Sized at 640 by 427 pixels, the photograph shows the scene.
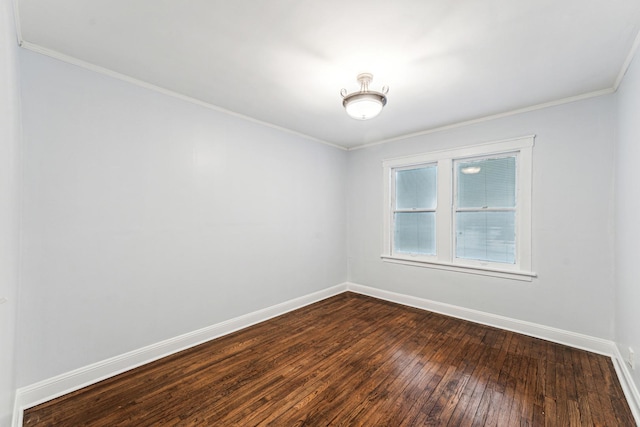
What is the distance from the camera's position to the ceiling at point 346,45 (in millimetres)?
1721

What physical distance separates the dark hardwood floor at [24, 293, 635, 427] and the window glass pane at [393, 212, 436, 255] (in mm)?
1318

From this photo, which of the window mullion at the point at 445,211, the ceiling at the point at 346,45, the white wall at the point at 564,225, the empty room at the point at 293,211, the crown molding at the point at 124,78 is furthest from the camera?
the window mullion at the point at 445,211

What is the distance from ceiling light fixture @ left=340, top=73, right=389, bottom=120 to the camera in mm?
2342

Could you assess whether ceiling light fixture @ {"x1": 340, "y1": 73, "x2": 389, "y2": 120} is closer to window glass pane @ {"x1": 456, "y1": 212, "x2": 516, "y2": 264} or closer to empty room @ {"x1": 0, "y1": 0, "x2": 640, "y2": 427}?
empty room @ {"x1": 0, "y1": 0, "x2": 640, "y2": 427}

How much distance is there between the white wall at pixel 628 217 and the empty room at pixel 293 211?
0.14 ft

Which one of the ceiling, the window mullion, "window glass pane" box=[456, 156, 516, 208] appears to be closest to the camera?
the ceiling

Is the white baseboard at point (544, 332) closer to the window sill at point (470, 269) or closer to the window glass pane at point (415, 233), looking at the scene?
the window sill at point (470, 269)

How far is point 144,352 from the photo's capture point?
103 inches

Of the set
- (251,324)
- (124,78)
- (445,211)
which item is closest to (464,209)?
(445,211)

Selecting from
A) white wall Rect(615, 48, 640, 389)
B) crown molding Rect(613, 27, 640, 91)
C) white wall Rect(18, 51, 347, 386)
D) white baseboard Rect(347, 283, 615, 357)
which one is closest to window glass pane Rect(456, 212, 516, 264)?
white baseboard Rect(347, 283, 615, 357)

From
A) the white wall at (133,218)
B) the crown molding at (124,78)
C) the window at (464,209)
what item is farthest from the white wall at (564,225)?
the crown molding at (124,78)

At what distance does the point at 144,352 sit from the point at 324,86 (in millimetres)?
3090

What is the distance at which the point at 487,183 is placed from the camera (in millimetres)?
3670

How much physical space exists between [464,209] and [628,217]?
1.66m
